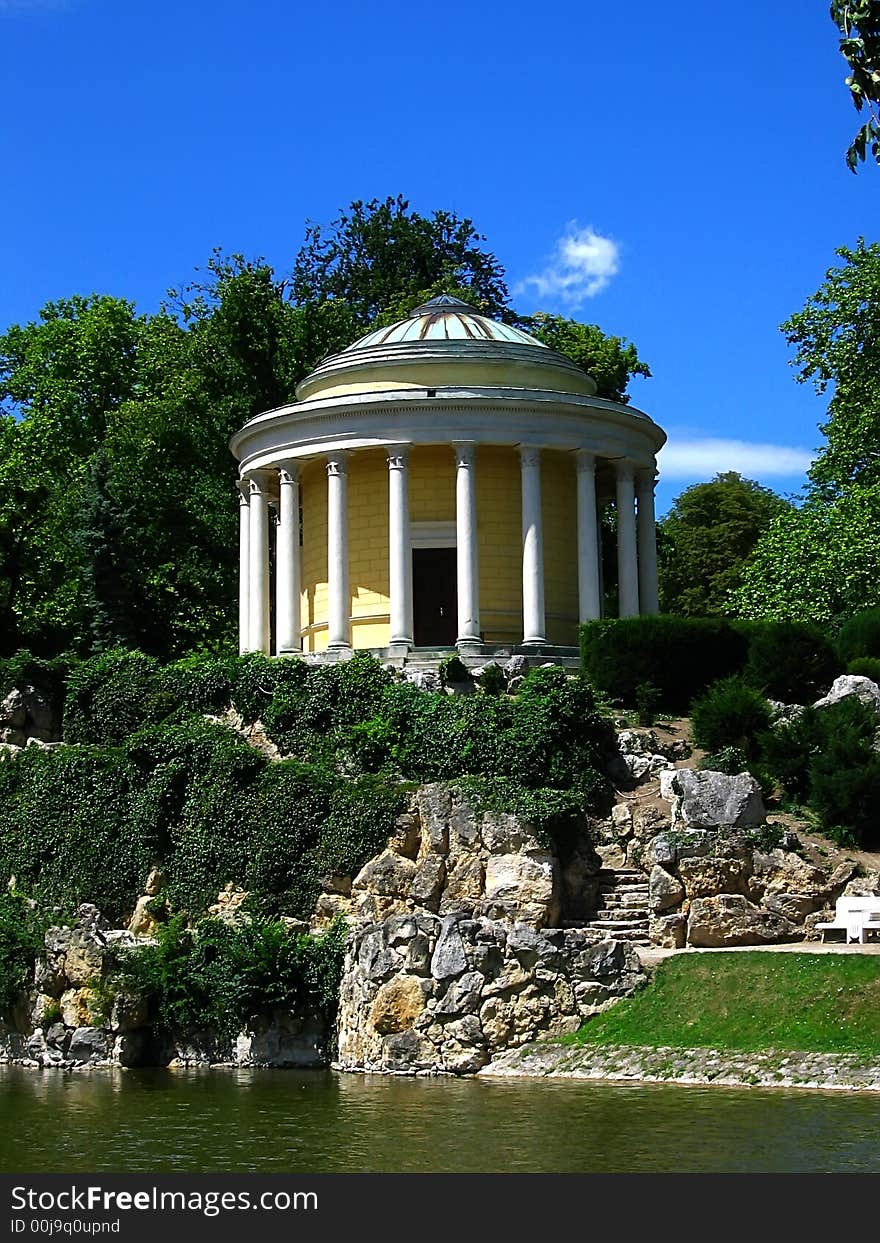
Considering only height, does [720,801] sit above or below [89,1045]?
above

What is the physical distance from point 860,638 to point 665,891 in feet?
35.1

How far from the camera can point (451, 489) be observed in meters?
41.4

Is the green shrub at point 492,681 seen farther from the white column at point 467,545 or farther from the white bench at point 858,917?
the white bench at point 858,917

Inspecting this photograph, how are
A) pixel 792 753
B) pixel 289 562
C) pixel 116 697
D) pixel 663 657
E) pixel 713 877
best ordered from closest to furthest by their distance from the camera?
1. pixel 713 877
2. pixel 792 753
3. pixel 663 657
4. pixel 116 697
5. pixel 289 562

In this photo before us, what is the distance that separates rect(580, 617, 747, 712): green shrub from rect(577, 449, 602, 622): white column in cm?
457

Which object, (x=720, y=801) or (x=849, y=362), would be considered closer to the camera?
(x=720, y=801)

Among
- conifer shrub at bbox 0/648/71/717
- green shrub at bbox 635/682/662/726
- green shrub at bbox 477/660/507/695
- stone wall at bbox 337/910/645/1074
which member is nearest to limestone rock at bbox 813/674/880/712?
green shrub at bbox 635/682/662/726

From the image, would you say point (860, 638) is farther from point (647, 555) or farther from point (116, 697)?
point (116, 697)

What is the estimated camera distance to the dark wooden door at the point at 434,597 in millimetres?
42219

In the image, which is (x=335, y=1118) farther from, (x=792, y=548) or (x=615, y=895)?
(x=792, y=548)

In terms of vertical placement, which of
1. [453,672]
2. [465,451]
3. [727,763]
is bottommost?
[727,763]

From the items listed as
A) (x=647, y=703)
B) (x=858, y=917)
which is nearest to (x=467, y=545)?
(x=647, y=703)

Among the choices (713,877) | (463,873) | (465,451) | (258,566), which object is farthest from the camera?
(258,566)

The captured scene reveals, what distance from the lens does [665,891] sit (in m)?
29.4
